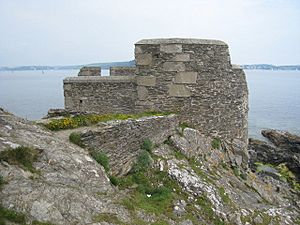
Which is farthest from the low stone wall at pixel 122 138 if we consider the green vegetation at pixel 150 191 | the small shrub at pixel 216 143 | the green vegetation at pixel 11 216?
the green vegetation at pixel 11 216

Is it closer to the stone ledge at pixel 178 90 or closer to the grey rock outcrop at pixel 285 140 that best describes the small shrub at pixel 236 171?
the stone ledge at pixel 178 90

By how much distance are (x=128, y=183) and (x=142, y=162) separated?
4.24ft

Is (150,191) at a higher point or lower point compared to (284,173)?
higher

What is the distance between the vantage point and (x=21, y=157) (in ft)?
22.0

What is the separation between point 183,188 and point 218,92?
5.48 metres

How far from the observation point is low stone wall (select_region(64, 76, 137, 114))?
48.1 feet

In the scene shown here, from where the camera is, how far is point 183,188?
10000 millimetres

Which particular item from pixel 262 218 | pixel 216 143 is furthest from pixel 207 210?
pixel 216 143

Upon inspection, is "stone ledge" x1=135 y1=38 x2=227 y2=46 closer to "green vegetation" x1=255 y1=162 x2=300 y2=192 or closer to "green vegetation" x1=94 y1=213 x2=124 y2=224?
"green vegetation" x1=94 y1=213 x2=124 y2=224

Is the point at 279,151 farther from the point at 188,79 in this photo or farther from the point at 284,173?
the point at 188,79

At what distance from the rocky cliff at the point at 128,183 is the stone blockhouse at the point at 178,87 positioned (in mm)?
981

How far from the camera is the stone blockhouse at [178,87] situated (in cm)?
1370

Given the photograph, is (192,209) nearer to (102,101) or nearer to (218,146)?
(218,146)

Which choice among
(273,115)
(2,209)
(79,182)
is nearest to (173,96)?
(79,182)
